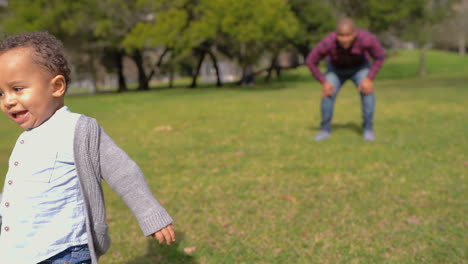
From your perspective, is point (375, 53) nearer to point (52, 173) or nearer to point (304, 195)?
point (304, 195)

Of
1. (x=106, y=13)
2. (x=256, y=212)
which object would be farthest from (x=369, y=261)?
(x=106, y=13)

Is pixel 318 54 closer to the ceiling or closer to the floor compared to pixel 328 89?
closer to the ceiling

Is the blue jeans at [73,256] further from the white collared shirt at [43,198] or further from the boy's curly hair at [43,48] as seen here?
the boy's curly hair at [43,48]

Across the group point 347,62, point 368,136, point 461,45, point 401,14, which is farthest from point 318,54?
point 461,45

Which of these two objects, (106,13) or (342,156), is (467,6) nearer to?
(106,13)

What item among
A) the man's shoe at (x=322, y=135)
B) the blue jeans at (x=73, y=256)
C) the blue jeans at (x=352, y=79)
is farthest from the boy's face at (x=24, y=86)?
the man's shoe at (x=322, y=135)

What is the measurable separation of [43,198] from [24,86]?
20.3 inches

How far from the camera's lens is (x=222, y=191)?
5258mm

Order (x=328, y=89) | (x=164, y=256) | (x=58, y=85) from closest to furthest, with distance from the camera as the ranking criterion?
(x=58, y=85) → (x=164, y=256) → (x=328, y=89)

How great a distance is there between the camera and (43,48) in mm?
2082

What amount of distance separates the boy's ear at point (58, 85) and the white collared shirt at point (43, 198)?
10 centimetres

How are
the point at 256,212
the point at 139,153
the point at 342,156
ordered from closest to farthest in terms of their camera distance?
the point at 256,212 < the point at 342,156 < the point at 139,153

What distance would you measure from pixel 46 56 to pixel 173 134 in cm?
797

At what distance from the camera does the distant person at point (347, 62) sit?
23.5 feet
